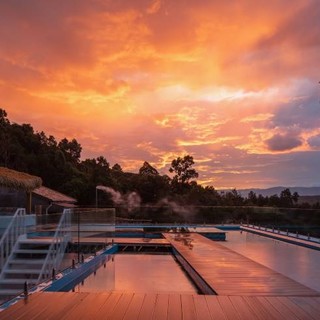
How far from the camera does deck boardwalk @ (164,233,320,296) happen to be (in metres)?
5.59

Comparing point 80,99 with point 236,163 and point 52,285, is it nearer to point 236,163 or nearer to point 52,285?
point 52,285

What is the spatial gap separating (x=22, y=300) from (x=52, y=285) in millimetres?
1737

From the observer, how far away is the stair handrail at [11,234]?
6.35 m

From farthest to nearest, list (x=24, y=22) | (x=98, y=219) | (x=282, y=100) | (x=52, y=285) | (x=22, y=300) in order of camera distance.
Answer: (x=282, y=100), (x=98, y=219), (x=24, y=22), (x=52, y=285), (x=22, y=300)

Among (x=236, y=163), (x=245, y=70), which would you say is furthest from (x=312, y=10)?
(x=236, y=163)

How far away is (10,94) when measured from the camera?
484 inches

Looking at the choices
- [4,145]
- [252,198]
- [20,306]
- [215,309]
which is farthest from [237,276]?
[4,145]

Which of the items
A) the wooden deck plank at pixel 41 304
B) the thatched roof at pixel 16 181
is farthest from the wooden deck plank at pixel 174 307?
the thatched roof at pixel 16 181

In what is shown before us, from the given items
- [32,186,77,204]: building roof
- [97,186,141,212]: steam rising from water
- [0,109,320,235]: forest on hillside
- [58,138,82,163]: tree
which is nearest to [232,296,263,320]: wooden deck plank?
[32,186,77,204]: building roof

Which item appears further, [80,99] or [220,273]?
[80,99]

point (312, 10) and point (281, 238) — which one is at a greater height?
point (312, 10)

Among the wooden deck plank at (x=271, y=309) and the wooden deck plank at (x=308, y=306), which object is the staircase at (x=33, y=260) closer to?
the wooden deck plank at (x=271, y=309)

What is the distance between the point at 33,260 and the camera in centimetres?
690

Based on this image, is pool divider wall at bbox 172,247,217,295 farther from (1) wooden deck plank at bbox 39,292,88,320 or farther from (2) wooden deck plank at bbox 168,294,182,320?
(1) wooden deck plank at bbox 39,292,88,320
